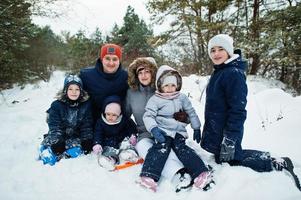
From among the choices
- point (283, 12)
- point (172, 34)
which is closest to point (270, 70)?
point (283, 12)

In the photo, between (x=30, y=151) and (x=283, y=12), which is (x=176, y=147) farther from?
(x=283, y=12)

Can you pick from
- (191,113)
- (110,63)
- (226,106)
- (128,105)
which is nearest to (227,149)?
(226,106)

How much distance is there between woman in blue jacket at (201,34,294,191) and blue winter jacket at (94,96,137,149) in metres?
1.20

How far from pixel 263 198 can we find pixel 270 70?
1123 cm

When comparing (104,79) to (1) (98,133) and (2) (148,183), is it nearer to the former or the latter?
(1) (98,133)

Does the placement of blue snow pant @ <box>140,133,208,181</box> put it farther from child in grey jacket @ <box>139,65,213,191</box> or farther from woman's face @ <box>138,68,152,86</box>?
woman's face @ <box>138,68,152,86</box>

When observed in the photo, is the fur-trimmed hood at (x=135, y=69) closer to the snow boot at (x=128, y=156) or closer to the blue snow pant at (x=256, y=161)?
the snow boot at (x=128, y=156)

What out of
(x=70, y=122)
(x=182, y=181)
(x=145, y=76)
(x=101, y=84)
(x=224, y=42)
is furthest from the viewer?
(x=101, y=84)

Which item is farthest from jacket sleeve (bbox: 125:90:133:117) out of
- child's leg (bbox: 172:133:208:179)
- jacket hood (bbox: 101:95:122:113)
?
child's leg (bbox: 172:133:208:179)

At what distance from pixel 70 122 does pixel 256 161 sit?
96.8 inches

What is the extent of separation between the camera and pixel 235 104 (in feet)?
Result: 9.57

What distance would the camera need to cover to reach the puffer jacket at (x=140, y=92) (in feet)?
12.0

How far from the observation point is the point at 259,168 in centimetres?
295

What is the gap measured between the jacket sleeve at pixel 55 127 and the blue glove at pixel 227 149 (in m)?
2.11
